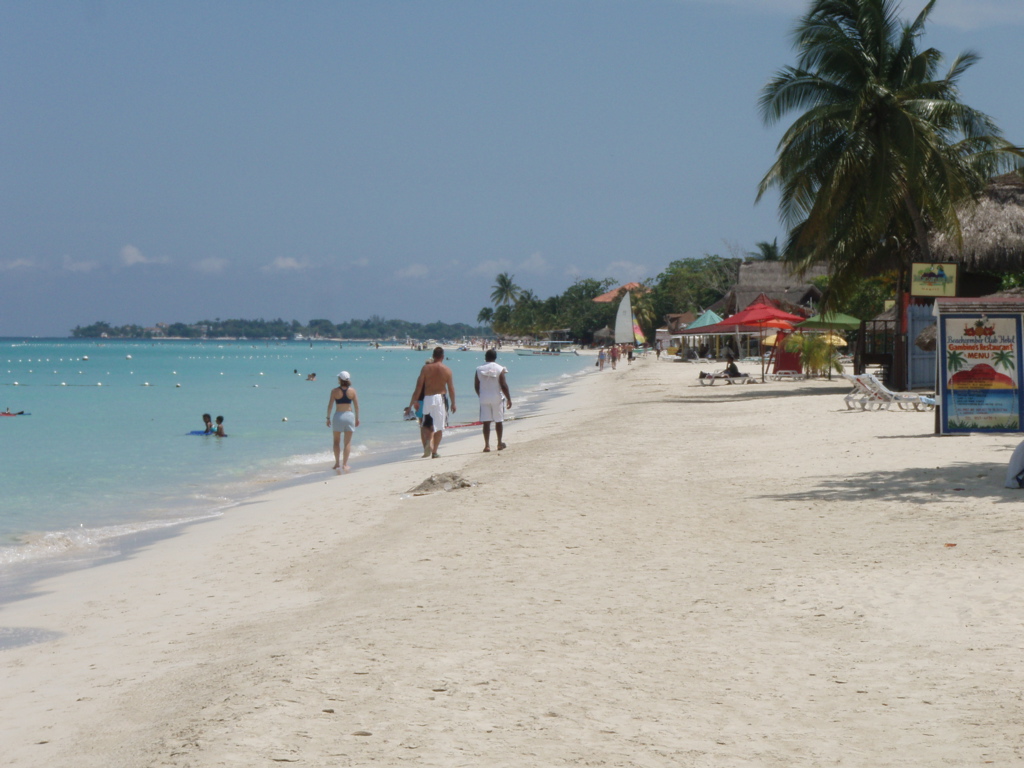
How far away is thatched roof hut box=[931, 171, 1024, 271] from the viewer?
20.9m

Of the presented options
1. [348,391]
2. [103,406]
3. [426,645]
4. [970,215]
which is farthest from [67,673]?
[103,406]

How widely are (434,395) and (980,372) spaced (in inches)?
271

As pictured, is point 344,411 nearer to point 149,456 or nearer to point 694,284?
point 149,456

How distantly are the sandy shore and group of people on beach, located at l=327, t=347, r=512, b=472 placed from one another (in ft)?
9.82

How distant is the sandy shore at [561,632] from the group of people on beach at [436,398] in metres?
2.99

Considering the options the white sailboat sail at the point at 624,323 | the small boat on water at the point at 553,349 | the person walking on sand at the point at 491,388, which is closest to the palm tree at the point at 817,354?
the person walking on sand at the point at 491,388

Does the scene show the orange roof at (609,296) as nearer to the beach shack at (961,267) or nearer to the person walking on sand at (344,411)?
the beach shack at (961,267)

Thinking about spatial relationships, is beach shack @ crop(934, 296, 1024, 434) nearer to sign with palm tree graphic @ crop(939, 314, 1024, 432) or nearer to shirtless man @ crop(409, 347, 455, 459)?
sign with palm tree graphic @ crop(939, 314, 1024, 432)

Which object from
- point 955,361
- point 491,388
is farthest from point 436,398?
point 955,361

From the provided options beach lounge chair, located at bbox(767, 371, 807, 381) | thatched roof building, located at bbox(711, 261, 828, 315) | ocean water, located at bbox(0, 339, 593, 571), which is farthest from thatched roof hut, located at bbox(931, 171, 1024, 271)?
thatched roof building, located at bbox(711, 261, 828, 315)

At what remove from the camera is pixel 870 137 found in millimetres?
20547

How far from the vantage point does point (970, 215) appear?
21.8 metres

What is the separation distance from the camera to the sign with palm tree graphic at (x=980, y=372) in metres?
12.0

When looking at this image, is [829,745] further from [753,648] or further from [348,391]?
[348,391]
